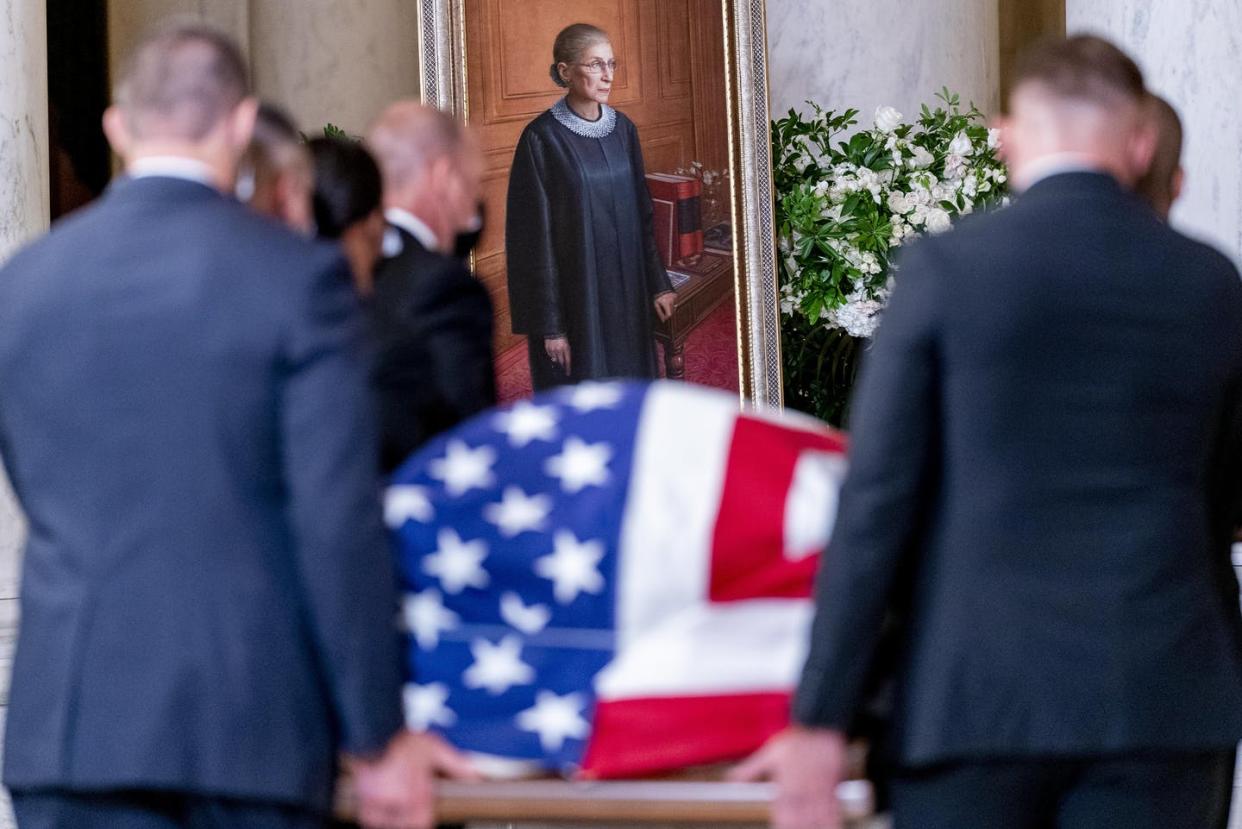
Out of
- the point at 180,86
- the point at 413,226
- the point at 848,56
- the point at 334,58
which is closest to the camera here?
the point at 180,86

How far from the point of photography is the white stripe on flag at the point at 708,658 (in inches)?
105

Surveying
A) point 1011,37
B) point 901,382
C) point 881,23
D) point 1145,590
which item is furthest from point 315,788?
point 1011,37

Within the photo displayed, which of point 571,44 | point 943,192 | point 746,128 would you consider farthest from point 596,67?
point 943,192

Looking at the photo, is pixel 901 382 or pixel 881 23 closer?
pixel 901 382

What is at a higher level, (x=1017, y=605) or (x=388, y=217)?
(x=388, y=217)

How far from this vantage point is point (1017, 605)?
8.19ft

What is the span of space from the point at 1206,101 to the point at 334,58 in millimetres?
3832

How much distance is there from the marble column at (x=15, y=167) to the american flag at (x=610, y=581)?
296 centimetres

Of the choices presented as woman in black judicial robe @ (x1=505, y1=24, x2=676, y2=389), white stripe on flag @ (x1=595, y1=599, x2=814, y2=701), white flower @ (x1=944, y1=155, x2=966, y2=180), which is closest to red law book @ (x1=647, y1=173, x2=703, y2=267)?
woman in black judicial robe @ (x1=505, y1=24, x2=676, y2=389)

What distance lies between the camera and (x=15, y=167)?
5.29 m

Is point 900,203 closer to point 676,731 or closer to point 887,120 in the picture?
point 887,120

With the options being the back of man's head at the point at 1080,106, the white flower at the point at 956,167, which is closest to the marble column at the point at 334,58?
the white flower at the point at 956,167

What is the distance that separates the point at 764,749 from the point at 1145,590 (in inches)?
24.4

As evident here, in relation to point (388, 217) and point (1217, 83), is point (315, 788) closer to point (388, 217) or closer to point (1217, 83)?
point (388, 217)
